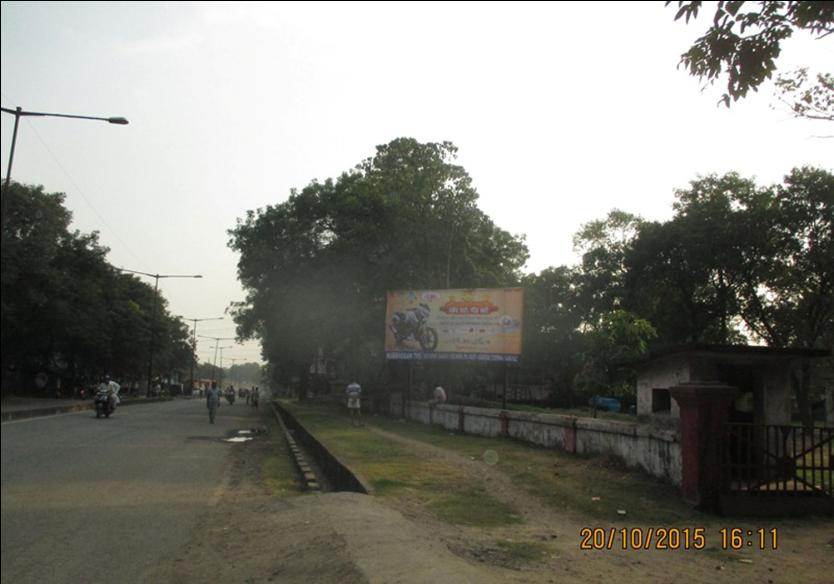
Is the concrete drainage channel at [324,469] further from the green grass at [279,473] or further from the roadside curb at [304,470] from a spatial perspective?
the green grass at [279,473]

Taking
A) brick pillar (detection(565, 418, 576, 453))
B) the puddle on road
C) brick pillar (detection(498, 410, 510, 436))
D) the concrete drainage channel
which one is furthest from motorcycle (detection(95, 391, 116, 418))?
brick pillar (detection(565, 418, 576, 453))

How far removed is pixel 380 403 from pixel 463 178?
470 inches

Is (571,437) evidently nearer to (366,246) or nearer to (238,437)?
(238,437)

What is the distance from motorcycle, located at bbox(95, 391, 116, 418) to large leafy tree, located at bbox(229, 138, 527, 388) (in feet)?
35.1

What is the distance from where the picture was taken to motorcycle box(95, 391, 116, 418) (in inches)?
862

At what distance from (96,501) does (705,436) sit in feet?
26.0

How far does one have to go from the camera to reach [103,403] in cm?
2192

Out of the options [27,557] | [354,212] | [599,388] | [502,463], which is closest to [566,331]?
[354,212]

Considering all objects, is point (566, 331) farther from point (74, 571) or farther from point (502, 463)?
point (74, 571)

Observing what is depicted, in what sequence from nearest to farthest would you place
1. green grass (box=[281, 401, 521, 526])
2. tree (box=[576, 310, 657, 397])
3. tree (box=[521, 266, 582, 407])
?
green grass (box=[281, 401, 521, 526])
tree (box=[576, 310, 657, 397])
tree (box=[521, 266, 582, 407])

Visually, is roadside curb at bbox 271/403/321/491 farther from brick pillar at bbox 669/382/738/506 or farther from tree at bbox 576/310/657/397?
tree at bbox 576/310/657/397

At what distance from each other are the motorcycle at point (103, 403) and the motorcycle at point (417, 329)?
10983 mm

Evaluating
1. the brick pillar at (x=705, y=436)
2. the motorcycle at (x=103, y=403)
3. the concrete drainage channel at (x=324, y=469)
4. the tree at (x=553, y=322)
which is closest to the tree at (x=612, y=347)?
the concrete drainage channel at (x=324, y=469)

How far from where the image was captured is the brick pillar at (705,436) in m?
8.23
